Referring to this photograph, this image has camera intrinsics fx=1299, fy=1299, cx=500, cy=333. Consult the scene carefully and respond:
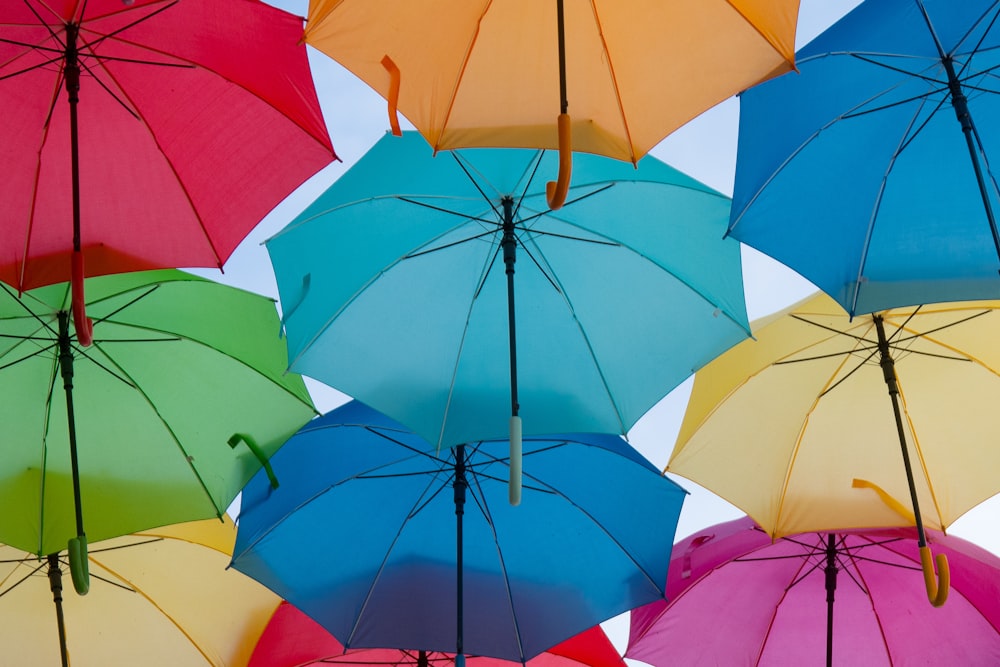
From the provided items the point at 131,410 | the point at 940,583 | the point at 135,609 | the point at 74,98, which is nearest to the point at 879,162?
the point at 940,583

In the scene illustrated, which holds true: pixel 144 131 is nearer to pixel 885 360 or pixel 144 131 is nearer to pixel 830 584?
pixel 885 360

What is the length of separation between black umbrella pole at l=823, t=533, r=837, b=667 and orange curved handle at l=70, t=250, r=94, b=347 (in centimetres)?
436

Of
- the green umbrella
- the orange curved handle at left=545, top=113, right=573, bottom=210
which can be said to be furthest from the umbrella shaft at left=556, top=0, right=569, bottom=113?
the green umbrella

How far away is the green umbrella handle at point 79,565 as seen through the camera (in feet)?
17.7

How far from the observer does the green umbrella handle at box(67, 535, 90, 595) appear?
5398 millimetres

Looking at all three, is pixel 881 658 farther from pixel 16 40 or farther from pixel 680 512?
pixel 16 40

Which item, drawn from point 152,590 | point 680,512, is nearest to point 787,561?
point 680,512

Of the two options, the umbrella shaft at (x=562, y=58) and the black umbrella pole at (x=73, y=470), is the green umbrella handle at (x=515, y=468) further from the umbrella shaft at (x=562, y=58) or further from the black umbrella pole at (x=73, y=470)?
the black umbrella pole at (x=73, y=470)

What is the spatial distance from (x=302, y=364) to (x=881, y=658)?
12.8ft

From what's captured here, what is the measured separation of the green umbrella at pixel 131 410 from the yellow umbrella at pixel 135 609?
83 cm

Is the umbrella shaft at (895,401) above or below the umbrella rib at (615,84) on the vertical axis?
below

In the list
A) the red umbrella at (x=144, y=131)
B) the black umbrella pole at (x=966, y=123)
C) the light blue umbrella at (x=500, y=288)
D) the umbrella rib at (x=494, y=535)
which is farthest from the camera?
the umbrella rib at (x=494, y=535)

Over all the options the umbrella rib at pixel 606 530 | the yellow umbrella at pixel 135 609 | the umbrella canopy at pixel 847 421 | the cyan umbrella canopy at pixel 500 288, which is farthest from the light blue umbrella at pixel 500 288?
the yellow umbrella at pixel 135 609

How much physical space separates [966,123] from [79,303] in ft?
12.0
